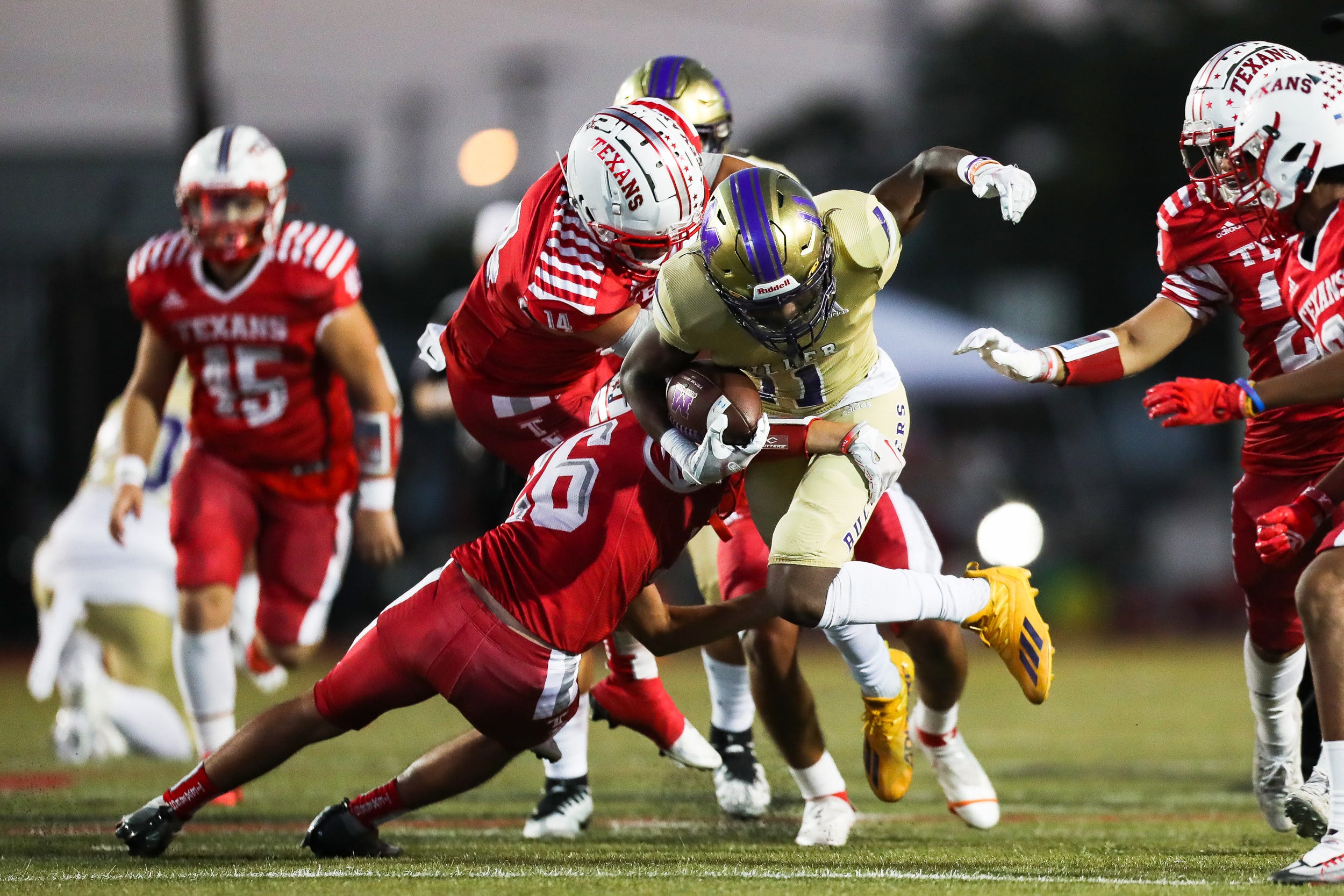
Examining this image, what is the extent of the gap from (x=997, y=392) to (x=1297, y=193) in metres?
12.2

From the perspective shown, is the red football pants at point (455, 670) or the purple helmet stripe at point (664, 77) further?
the purple helmet stripe at point (664, 77)

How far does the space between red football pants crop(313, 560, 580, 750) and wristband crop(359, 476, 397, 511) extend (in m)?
1.70

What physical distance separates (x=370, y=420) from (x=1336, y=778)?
3504 millimetres

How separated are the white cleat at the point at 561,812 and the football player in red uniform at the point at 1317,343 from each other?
2.15 meters

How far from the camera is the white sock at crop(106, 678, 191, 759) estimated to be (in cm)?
773

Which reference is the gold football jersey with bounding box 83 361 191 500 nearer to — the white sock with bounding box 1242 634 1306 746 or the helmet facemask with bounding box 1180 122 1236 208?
the helmet facemask with bounding box 1180 122 1236 208

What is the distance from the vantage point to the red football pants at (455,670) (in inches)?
164

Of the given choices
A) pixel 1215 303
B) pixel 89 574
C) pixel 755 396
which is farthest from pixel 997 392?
pixel 755 396

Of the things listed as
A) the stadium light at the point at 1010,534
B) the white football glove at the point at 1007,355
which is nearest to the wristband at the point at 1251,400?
the white football glove at the point at 1007,355

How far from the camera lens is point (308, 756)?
7660 mm

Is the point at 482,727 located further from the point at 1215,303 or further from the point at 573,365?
the point at 1215,303

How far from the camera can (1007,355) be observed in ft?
14.7

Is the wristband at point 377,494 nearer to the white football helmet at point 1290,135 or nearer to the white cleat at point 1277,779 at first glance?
the white cleat at point 1277,779

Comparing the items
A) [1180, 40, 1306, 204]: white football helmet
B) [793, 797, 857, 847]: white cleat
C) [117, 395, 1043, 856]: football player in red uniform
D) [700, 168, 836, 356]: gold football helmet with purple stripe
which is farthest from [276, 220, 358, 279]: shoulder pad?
[1180, 40, 1306, 204]: white football helmet
